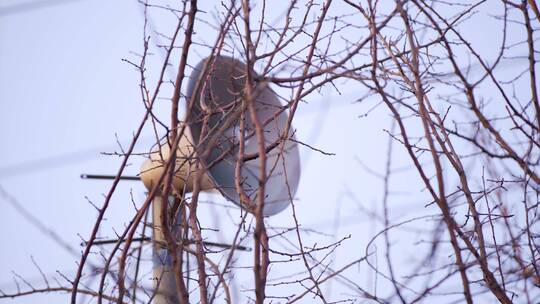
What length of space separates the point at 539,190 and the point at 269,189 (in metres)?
1.78

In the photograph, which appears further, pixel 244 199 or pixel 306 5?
pixel 306 5

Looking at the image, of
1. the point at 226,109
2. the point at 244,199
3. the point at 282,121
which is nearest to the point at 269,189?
the point at 282,121

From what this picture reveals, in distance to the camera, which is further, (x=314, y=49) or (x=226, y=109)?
(x=226, y=109)

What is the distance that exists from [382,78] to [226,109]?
2.01 ft

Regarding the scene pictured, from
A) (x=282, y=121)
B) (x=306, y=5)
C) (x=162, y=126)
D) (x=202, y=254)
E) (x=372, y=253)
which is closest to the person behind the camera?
(x=372, y=253)

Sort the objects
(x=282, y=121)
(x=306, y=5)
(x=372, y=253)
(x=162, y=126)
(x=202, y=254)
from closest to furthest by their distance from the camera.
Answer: (x=372, y=253) → (x=162, y=126) → (x=202, y=254) → (x=306, y=5) → (x=282, y=121)

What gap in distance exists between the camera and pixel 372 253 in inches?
88.5

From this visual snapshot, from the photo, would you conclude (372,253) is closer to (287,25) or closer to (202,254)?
(202,254)

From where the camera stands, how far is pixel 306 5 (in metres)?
2.85

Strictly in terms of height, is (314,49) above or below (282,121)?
below

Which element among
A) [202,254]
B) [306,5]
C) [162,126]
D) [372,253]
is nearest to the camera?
[372,253]

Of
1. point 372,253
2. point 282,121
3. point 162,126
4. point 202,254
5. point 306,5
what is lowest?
point 372,253

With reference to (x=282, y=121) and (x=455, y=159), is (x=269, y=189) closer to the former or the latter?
(x=282, y=121)

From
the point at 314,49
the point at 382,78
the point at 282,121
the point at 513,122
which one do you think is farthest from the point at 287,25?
the point at 282,121
